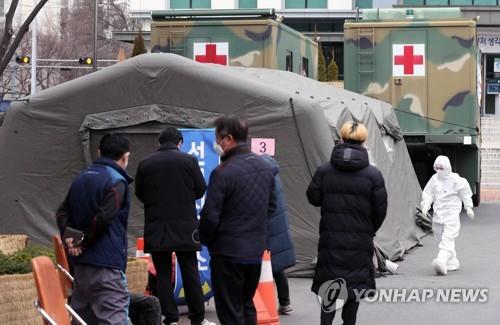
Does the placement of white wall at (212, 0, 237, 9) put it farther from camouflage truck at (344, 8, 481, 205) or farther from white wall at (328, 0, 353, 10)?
camouflage truck at (344, 8, 481, 205)

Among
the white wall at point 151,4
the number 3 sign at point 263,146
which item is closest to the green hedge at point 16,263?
the number 3 sign at point 263,146

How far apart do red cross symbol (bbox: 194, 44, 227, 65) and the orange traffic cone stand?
10283 mm

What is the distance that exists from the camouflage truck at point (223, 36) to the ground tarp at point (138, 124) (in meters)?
5.69

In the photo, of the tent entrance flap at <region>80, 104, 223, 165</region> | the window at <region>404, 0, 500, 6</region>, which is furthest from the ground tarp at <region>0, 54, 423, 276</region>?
the window at <region>404, 0, 500, 6</region>

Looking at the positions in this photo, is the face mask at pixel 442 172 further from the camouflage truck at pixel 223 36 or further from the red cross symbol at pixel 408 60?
the red cross symbol at pixel 408 60

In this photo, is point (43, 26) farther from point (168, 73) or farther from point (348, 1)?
point (168, 73)

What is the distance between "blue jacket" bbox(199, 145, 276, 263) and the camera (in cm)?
755

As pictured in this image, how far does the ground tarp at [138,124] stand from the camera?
1270cm

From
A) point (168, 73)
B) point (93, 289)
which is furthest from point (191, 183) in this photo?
point (168, 73)

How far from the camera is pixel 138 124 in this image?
12.8m

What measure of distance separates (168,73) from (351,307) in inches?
205

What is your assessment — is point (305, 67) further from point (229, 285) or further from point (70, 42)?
point (70, 42)

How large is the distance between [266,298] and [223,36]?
10565 mm

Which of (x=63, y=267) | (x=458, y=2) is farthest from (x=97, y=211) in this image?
(x=458, y=2)
